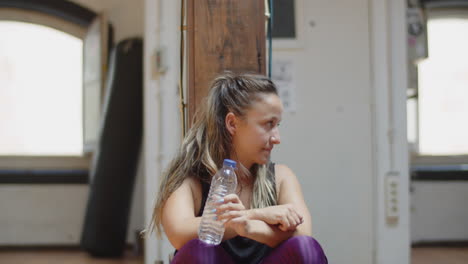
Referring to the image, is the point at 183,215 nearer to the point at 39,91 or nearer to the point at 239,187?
the point at 239,187

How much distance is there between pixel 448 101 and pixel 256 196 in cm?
380

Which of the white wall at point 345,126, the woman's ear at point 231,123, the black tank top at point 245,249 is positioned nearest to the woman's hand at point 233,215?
the black tank top at point 245,249

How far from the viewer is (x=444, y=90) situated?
14.9 ft

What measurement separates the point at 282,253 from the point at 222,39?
0.69 m

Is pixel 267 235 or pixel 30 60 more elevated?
pixel 30 60

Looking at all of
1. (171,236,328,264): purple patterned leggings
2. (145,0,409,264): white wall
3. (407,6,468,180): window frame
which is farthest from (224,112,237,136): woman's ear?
(407,6,468,180): window frame

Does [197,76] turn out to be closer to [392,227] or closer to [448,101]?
[392,227]

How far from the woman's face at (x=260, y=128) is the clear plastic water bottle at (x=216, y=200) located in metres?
0.10

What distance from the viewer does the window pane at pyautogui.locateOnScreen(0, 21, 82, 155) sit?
15.1ft

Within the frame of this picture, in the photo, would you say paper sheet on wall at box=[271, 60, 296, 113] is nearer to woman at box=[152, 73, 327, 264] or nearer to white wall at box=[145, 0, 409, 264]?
white wall at box=[145, 0, 409, 264]

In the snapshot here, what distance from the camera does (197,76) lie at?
147 centimetres

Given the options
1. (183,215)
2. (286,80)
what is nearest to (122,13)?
(286,80)

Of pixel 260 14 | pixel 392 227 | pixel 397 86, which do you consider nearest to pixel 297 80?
pixel 397 86

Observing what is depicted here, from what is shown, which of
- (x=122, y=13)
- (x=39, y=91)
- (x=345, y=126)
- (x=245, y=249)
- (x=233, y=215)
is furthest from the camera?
(x=39, y=91)
